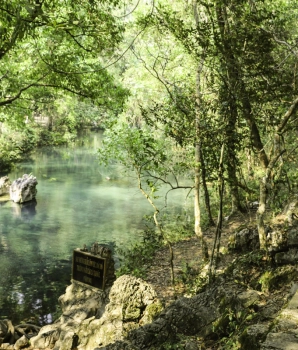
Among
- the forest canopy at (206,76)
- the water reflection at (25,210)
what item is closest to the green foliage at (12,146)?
the water reflection at (25,210)

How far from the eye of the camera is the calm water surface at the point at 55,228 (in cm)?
1100

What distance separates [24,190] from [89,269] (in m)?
14.2

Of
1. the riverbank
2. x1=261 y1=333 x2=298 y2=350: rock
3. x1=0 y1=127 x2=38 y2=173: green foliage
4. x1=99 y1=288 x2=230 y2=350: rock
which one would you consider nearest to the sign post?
the riverbank

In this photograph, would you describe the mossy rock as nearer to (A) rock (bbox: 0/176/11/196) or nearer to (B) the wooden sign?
(B) the wooden sign

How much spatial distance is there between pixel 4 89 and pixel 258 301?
30.6 ft

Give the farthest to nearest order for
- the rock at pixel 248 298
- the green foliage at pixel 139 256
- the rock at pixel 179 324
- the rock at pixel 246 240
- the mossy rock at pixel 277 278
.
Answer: the green foliage at pixel 139 256
the rock at pixel 246 240
the mossy rock at pixel 277 278
the rock at pixel 248 298
the rock at pixel 179 324

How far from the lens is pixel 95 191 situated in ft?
78.0

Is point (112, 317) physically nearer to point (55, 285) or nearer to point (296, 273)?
point (296, 273)

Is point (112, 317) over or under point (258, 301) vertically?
under

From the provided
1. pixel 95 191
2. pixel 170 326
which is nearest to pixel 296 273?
pixel 170 326

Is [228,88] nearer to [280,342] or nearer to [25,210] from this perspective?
[280,342]

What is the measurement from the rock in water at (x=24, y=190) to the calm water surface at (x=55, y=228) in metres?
0.44

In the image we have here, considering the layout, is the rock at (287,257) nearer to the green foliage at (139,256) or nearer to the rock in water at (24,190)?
the green foliage at (139,256)

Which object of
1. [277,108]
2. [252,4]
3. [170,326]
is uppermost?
[252,4]
